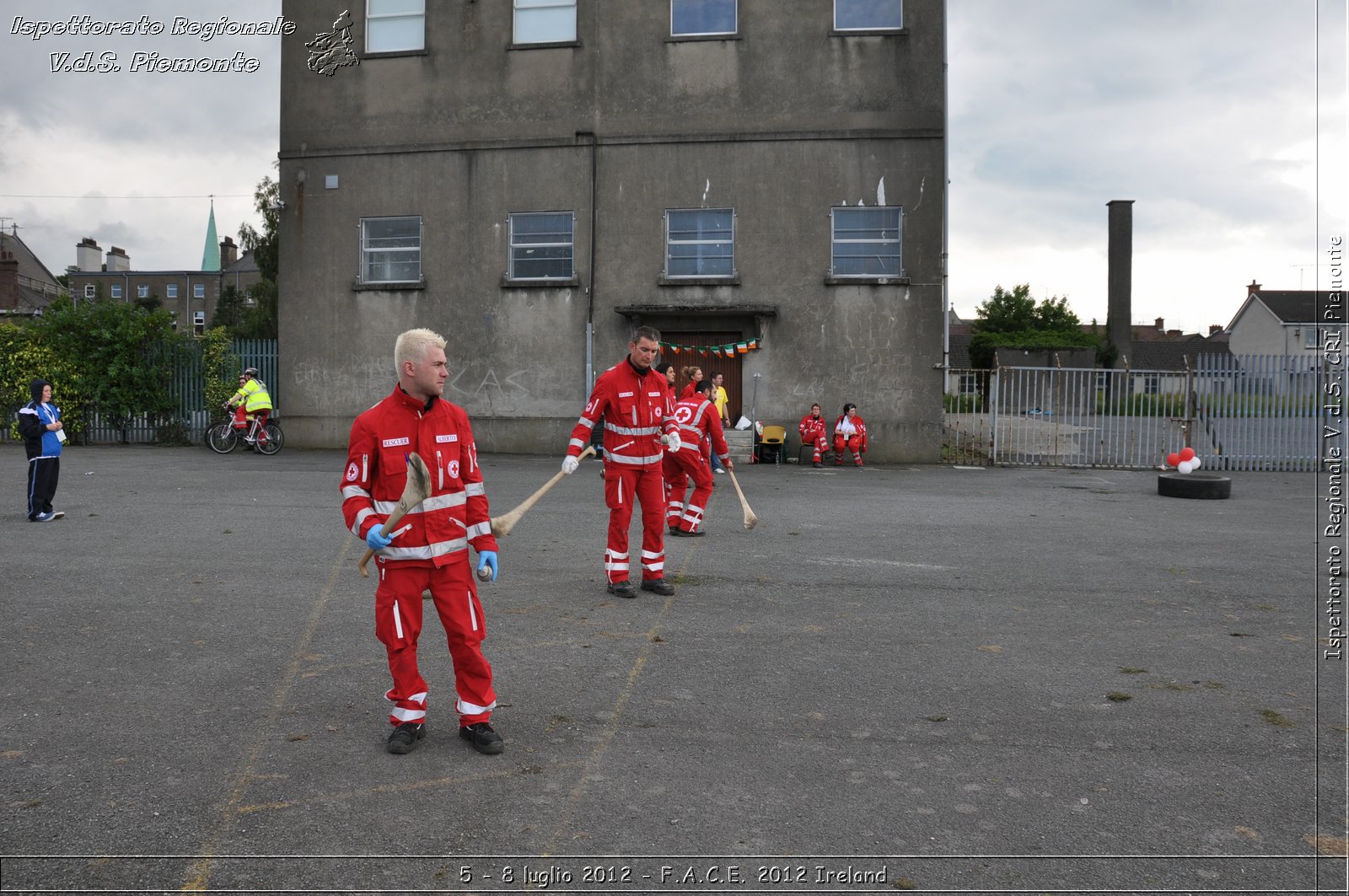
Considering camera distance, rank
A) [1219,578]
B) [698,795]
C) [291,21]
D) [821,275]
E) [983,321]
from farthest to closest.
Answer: [983,321], [291,21], [821,275], [1219,578], [698,795]

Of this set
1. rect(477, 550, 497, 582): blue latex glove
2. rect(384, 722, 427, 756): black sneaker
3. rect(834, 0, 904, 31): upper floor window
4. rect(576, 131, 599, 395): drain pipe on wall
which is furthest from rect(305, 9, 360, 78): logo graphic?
rect(384, 722, 427, 756): black sneaker

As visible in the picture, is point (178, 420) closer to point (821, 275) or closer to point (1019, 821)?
point (821, 275)

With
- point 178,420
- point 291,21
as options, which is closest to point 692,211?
point 291,21

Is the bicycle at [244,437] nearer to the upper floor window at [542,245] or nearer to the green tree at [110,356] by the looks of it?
the green tree at [110,356]

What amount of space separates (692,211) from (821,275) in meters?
2.92

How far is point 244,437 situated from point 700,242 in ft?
33.0

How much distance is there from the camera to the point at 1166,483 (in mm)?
15453

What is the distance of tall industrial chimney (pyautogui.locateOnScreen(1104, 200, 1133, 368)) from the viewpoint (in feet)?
229

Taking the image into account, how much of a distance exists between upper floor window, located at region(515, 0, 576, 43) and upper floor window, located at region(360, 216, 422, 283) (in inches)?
175

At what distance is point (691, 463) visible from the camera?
1073 centimetres

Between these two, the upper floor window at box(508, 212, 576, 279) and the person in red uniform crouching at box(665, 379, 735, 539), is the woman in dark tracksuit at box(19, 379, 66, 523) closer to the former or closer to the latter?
the person in red uniform crouching at box(665, 379, 735, 539)

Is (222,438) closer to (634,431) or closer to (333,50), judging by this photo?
(333,50)

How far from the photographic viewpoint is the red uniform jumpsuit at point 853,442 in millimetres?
20203

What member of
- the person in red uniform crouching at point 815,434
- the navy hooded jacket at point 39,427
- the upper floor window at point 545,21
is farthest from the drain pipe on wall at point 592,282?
the navy hooded jacket at point 39,427
